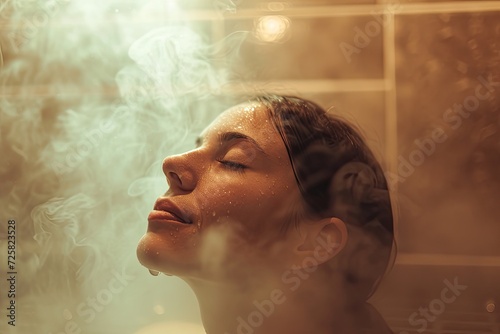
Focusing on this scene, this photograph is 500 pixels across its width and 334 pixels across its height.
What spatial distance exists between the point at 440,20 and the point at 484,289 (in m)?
0.46

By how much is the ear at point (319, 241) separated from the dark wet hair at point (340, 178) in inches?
0.7

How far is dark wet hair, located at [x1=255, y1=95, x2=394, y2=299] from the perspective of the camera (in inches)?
29.7

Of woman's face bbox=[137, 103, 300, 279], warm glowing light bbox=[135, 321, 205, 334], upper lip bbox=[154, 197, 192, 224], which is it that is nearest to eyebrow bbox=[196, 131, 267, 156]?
woman's face bbox=[137, 103, 300, 279]

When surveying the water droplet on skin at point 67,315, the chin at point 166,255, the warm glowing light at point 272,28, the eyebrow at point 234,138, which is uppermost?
the warm glowing light at point 272,28

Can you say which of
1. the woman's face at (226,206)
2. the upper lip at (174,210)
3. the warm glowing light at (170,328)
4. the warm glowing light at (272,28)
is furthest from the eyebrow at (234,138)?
the warm glowing light at (170,328)

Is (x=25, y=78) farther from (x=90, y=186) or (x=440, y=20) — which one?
(x=440, y=20)

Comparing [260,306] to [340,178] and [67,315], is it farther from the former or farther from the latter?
[67,315]

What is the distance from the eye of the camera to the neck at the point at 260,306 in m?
0.75

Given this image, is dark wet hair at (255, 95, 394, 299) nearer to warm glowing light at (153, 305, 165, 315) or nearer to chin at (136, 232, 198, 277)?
chin at (136, 232, 198, 277)

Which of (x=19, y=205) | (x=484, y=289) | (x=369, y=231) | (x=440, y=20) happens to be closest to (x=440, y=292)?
(x=484, y=289)

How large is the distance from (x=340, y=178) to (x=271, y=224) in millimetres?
125

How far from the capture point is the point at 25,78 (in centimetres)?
98

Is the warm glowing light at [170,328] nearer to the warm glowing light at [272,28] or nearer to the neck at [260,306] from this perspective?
the neck at [260,306]

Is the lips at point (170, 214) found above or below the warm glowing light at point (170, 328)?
above
